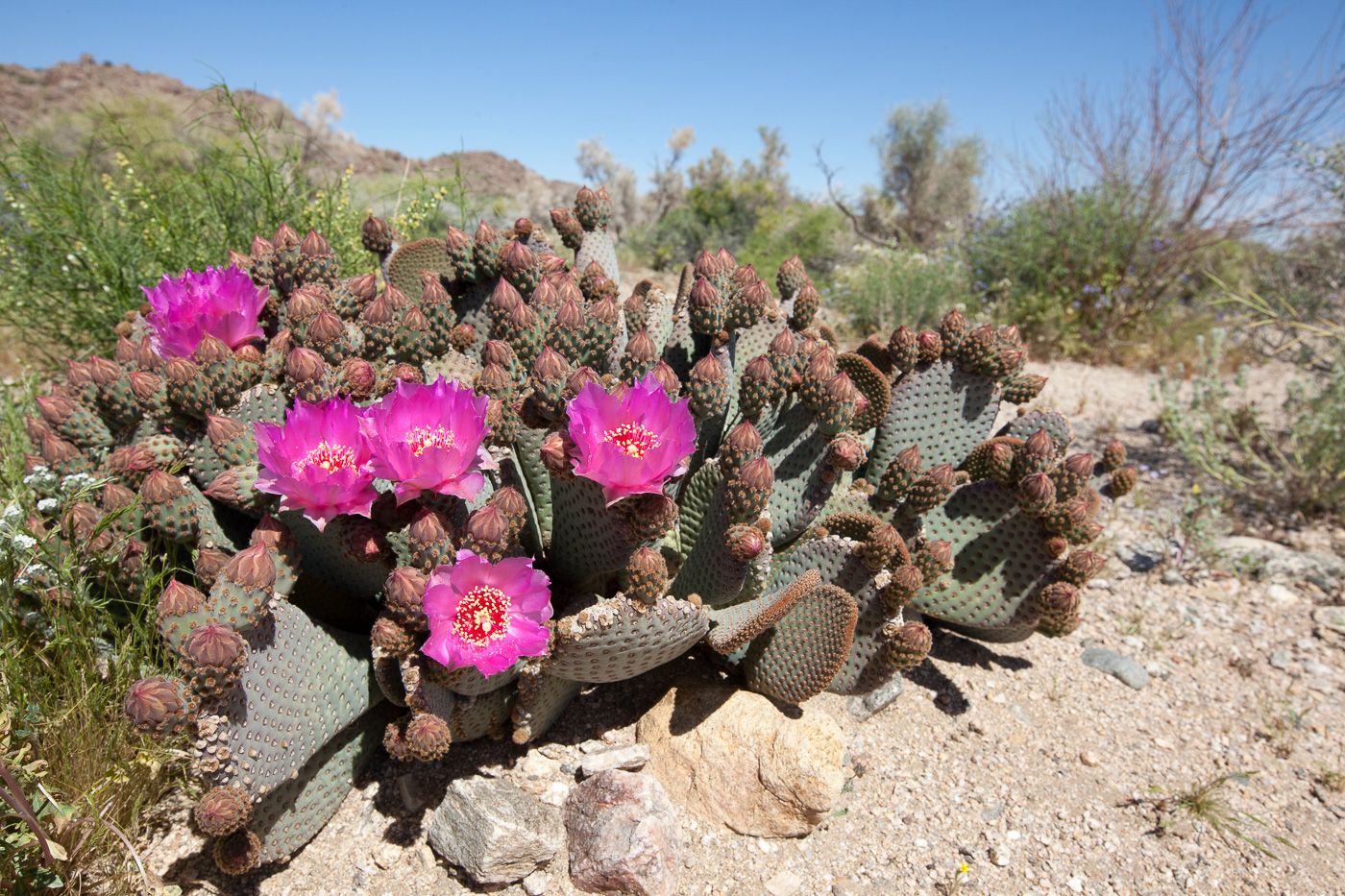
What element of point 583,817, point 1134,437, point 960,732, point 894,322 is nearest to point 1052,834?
point 960,732

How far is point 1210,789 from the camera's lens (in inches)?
83.5

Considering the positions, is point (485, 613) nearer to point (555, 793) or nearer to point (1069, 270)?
point (555, 793)

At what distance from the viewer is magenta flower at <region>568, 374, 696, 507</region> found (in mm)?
1539

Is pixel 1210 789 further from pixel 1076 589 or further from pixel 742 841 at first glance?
pixel 742 841

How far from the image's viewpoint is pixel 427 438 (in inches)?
63.6

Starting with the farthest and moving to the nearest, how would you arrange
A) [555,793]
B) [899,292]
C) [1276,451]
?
1. [899,292]
2. [1276,451]
3. [555,793]

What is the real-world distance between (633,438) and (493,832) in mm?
937

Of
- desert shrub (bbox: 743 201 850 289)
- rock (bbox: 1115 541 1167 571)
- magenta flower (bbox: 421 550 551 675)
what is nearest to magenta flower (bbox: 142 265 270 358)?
magenta flower (bbox: 421 550 551 675)

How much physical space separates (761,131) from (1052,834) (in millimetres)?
18069

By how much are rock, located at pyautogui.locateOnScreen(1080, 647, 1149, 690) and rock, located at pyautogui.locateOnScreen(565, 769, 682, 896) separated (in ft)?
5.71

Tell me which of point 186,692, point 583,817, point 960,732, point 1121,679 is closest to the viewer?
point 186,692

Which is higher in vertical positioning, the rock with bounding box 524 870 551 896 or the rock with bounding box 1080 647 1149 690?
the rock with bounding box 1080 647 1149 690

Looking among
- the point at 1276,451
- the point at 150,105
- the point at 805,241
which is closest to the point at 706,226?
the point at 805,241

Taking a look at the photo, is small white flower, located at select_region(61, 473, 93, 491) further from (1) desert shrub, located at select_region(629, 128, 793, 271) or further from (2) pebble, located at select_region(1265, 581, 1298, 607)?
(1) desert shrub, located at select_region(629, 128, 793, 271)
